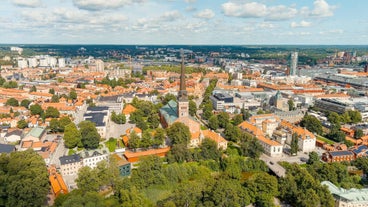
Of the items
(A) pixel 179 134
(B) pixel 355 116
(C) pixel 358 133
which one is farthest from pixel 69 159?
(B) pixel 355 116

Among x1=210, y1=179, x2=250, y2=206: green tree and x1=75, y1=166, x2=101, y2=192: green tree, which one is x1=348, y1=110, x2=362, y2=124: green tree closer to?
x1=210, y1=179, x2=250, y2=206: green tree

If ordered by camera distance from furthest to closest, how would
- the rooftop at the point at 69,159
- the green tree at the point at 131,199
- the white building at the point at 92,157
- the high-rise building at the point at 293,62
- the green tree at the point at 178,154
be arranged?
the high-rise building at the point at 293,62, the green tree at the point at 178,154, the white building at the point at 92,157, the rooftop at the point at 69,159, the green tree at the point at 131,199

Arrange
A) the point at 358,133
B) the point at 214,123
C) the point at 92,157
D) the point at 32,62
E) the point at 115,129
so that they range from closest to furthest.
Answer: the point at 92,157
the point at 358,133
the point at 214,123
the point at 115,129
the point at 32,62

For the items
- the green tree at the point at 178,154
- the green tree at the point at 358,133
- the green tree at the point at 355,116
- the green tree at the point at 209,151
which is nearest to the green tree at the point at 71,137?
the green tree at the point at 178,154

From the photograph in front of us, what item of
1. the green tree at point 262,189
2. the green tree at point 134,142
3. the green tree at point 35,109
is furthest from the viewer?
the green tree at point 35,109

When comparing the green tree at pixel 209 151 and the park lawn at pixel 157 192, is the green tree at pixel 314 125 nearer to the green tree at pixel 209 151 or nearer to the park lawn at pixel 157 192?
the green tree at pixel 209 151

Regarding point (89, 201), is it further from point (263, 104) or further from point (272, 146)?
point (263, 104)

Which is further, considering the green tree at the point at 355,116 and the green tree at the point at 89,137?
the green tree at the point at 355,116

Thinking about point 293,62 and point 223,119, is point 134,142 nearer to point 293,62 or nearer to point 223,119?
point 223,119

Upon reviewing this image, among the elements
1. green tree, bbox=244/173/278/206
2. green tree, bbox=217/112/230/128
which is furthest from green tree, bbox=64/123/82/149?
green tree, bbox=244/173/278/206
